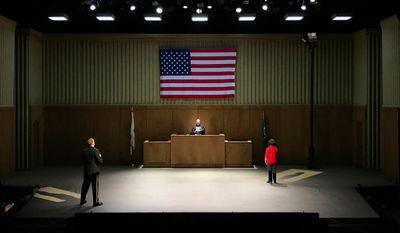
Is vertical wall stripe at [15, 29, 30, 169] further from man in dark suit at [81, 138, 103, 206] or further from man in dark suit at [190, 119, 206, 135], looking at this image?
man in dark suit at [81, 138, 103, 206]

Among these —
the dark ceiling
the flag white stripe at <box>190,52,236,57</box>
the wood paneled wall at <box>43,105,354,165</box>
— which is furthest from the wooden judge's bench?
the dark ceiling

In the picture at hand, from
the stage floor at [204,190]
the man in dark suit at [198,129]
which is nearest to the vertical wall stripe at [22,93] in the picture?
the stage floor at [204,190]

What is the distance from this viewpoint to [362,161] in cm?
1789

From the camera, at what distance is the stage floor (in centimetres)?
1110

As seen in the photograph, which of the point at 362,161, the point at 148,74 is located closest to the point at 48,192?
the point at 148,74

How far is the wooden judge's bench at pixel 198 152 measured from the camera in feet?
58.3

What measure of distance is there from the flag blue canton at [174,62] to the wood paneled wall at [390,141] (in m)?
7.37

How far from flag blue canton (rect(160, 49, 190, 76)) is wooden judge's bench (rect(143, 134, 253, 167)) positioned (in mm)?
2605

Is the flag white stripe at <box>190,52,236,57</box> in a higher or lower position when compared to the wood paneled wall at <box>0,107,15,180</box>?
higher

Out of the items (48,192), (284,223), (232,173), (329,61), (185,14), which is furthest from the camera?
(329,61)

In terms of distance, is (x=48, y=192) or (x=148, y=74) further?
(x=148, y=74)

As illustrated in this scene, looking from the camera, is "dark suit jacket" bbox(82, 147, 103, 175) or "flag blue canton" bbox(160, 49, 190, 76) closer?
"dark suit jacket" bbox(82, 147, 103, 175)

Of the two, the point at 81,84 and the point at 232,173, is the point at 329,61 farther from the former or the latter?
the point at 81,84

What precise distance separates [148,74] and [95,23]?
287cm
